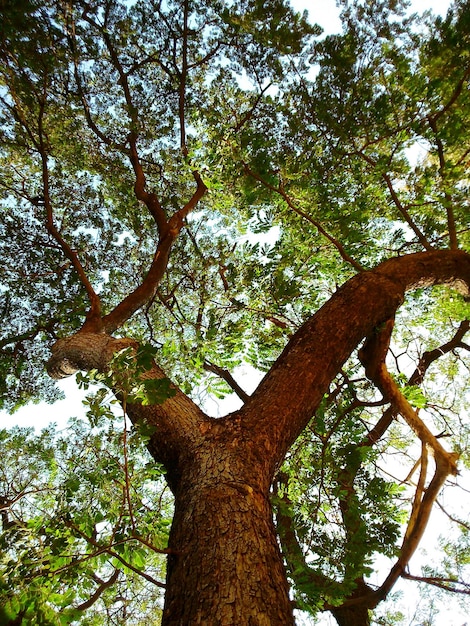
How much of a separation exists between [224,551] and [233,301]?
114 inches

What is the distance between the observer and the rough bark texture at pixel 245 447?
1.37m

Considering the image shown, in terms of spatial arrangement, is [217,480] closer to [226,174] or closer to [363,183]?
[226,174]

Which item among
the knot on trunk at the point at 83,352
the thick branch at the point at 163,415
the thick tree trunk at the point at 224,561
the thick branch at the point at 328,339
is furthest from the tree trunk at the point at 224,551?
the knot on trunk at the point at 83,352

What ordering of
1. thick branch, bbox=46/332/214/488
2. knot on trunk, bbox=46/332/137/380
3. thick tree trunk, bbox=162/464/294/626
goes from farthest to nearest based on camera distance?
1. knot on trunk, bbox=46/332/137/380
2. thick branch, bbox=46/332/214/488
3. thick tree trunk, bbox=162/464/294/626

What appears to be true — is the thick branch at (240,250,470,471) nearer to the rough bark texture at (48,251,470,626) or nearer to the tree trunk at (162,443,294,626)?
the rough bark texture at (48,251,470,626)

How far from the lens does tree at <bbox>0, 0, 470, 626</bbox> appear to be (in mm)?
1817

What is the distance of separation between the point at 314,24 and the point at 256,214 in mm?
2495

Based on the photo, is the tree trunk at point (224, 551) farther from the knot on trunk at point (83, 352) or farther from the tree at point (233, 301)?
the knot on trunk at point (83, 352)

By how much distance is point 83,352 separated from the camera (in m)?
3.11

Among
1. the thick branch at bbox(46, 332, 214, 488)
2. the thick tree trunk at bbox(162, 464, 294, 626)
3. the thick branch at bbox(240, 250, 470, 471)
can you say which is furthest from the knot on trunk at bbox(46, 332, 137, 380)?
the thick tree trunk at bbox(162, 464, 294, 626)

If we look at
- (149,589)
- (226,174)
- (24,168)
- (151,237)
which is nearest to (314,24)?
(226,174)

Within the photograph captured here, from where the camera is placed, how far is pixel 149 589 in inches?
211

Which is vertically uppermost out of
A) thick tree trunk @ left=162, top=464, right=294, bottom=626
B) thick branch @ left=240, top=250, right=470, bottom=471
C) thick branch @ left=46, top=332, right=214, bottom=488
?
thick branch @ left=240, top=250, right=470, bottom=471

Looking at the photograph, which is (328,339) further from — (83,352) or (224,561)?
(83,352)
